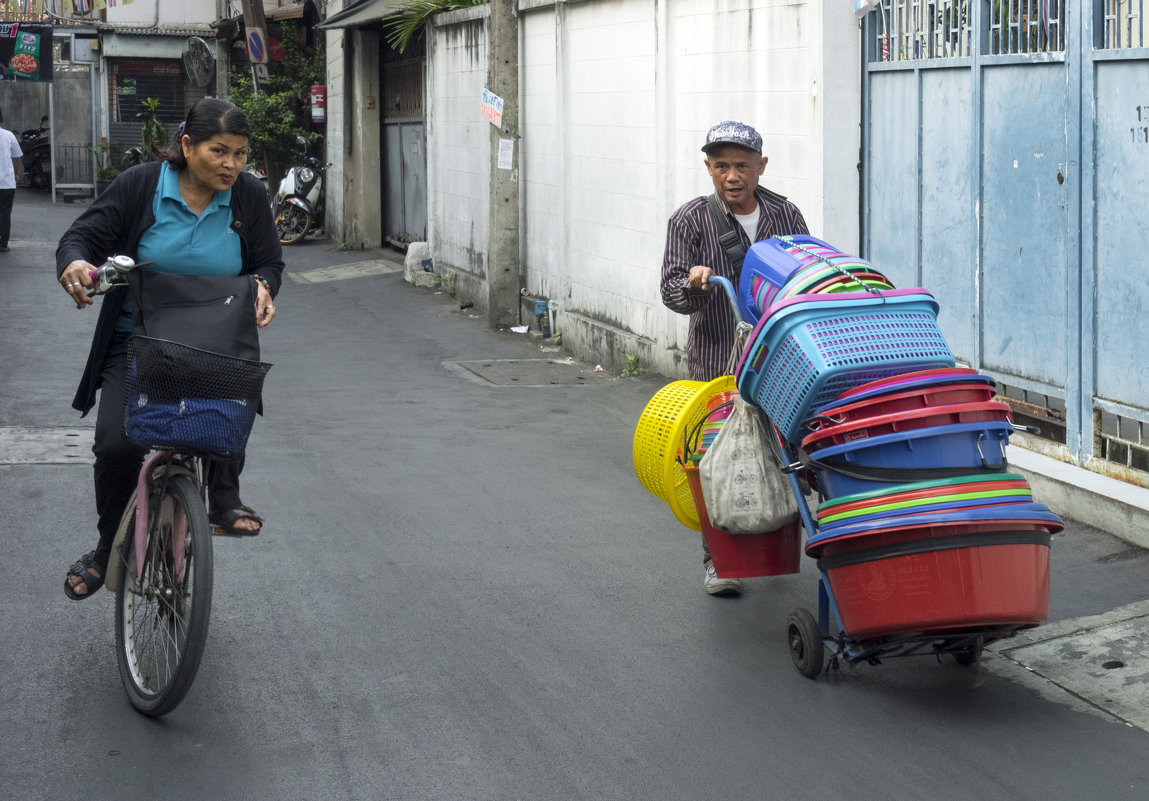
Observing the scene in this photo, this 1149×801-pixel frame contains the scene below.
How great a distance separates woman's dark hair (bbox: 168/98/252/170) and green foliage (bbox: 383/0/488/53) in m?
10.8

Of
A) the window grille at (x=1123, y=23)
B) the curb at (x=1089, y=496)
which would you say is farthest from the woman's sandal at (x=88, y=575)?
the window grille at (x=1123, y=23)

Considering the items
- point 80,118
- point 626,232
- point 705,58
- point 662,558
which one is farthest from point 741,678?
point 80,118

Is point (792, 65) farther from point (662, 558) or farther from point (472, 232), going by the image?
point (472, 232)

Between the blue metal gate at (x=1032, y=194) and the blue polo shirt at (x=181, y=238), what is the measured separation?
3964mm

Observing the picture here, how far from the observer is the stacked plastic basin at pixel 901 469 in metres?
4.20

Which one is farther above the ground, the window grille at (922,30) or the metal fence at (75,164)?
the metal fence at (75,164)

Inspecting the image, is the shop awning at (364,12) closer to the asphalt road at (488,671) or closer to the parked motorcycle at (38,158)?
the asphalt road at (488,671)

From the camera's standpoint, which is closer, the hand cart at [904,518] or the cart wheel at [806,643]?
the hand cart at [904,518]

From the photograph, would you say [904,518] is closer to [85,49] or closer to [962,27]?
[962,27]

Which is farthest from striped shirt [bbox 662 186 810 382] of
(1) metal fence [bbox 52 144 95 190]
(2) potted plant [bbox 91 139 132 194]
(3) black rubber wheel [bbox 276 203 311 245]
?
(1) metal fence [bbox 52 144 95 190]

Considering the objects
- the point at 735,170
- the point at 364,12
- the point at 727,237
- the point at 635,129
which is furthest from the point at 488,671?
the point at 364,12

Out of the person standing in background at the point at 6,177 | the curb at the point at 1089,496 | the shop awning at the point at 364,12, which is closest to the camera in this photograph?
the curb at the point at 1089,496

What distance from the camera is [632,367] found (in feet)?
37.3

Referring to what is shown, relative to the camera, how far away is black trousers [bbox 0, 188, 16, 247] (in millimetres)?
19438
